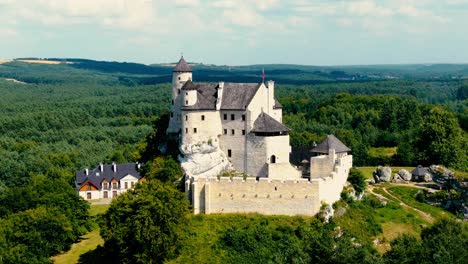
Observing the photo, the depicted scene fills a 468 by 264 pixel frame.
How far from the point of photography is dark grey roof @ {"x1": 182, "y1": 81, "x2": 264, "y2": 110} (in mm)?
62375

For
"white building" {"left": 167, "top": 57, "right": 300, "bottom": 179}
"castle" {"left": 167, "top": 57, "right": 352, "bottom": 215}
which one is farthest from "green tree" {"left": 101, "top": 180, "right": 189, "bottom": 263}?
"white building" {"left": 167, "top": 57, "right": 300, "bottom": 179}

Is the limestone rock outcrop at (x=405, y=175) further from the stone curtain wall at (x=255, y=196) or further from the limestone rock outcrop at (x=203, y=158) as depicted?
the limestone rock outcrop at (x=203, y=158)

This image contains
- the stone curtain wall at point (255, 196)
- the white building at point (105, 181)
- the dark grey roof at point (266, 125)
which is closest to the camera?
the stone curtain wall at point (255, 196)

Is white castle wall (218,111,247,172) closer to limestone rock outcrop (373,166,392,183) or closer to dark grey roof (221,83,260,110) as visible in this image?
dark grey roof (221,83,260,110)

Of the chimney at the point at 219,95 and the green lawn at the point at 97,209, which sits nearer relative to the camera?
the chimney at the point at 219,95

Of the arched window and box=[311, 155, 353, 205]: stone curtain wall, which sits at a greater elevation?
the arched window

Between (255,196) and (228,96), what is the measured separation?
11760mm

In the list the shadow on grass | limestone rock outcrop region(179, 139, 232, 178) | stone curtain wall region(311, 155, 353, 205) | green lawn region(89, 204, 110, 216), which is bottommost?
green lawn region(89, 204, 110, 216)

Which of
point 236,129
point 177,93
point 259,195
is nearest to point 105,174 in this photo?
point 177,93

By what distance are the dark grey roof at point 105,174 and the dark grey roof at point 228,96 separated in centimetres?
3184

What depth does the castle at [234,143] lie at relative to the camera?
194ft

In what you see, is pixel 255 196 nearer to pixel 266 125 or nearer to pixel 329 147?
pixel 266 125

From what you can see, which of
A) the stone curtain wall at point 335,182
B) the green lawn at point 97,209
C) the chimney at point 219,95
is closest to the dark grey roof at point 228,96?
the chimney at point 219,95

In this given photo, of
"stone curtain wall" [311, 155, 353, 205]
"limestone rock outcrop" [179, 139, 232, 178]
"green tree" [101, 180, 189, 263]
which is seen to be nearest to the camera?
"green tree" [101, 180, 189, 263]
